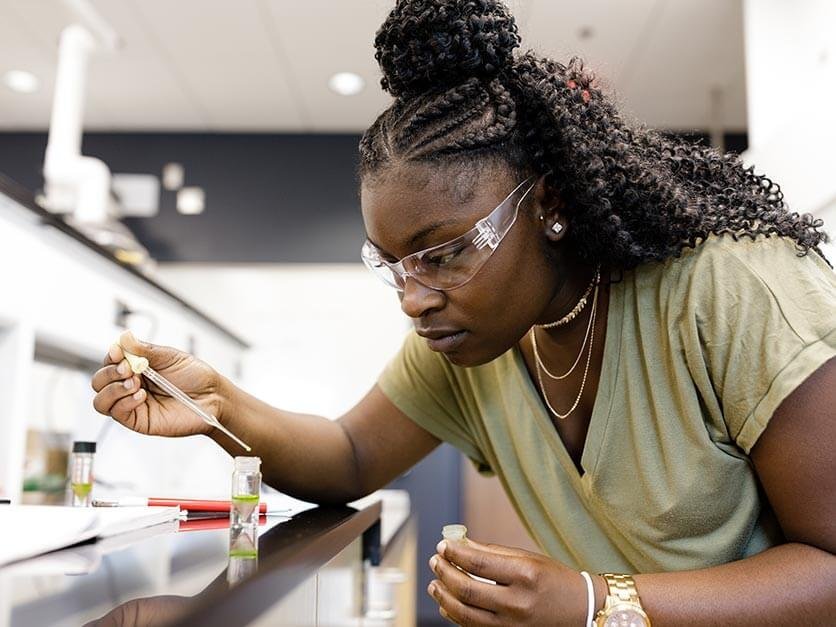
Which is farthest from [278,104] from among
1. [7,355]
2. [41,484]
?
[7,355]

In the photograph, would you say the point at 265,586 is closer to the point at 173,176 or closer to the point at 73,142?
the point at 73,142

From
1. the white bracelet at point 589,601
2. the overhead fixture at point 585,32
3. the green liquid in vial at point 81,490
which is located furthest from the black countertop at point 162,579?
the overhead fixture at point 585,32

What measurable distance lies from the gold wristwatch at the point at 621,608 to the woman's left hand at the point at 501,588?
0.10ft

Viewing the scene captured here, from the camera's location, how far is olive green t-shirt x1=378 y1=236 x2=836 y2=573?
784 millimetres

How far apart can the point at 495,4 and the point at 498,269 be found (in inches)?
11.3

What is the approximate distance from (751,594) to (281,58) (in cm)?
336

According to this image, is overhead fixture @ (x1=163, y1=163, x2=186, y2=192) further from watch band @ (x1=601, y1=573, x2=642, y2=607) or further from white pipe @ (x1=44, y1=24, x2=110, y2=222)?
watch band @ (x1=601, y1=573, x2=642, y2=607)

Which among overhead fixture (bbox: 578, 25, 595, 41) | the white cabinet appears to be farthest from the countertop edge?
overhead fixture (bbox: 578, 25, 595, 41)

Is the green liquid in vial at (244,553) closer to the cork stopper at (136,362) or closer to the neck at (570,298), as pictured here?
the cork stopper at (136,362)

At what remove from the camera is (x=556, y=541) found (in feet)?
3.57

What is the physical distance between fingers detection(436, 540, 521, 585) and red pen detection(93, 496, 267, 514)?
29 centimetres

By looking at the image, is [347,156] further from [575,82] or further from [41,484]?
[575,82]

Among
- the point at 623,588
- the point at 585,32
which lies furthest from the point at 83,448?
the point at 585,32

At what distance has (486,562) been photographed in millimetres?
671
